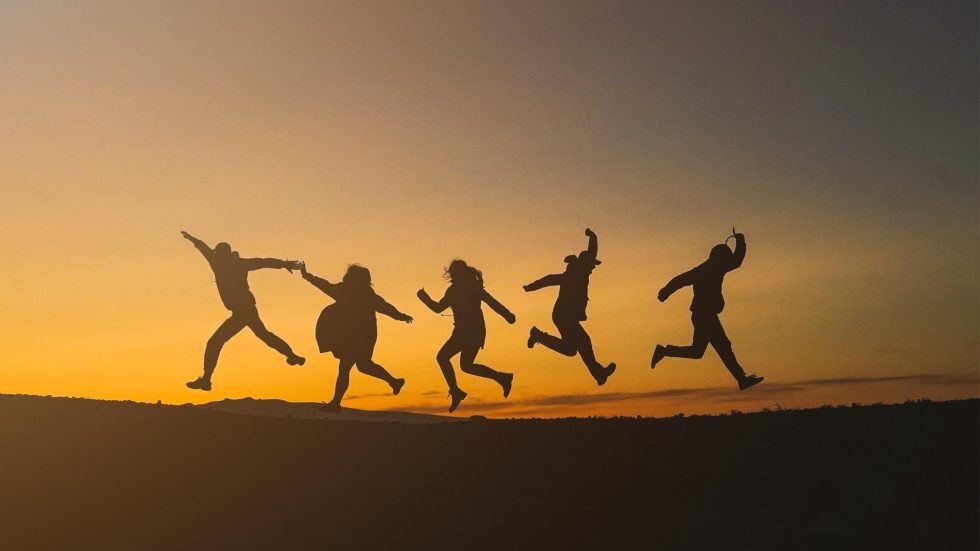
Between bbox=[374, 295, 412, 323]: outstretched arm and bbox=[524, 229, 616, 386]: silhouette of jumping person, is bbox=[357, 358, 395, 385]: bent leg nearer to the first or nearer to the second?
bbox=[374, 295, 412, 323]: outstretched arm

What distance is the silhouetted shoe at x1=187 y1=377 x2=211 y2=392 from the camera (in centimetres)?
2322

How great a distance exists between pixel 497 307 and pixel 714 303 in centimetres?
433

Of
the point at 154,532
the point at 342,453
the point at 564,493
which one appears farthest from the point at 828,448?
the point at 154,532

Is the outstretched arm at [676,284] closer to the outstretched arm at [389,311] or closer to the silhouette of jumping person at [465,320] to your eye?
the silhouette of jumping person at [465,320]

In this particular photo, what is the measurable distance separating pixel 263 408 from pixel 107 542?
9230mm

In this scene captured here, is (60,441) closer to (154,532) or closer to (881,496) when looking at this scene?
(154,532)

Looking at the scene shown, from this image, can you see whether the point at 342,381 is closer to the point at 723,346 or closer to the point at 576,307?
the point at 576,307

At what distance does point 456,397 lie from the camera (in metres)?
22.7

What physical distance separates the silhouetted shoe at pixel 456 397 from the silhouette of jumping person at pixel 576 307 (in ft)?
7.50


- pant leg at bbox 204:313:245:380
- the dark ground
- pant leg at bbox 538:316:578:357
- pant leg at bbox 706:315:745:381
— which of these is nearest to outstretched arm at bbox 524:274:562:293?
pant leg at bbox 538:316:578:357

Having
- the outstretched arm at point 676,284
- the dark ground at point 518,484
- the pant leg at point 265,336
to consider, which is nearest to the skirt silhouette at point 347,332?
the pant leg at point 265,336

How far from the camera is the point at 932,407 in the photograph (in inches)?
669

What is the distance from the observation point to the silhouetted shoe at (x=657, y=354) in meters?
22.5

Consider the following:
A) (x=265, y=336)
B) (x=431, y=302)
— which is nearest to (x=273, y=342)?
(x=265, y=336)
